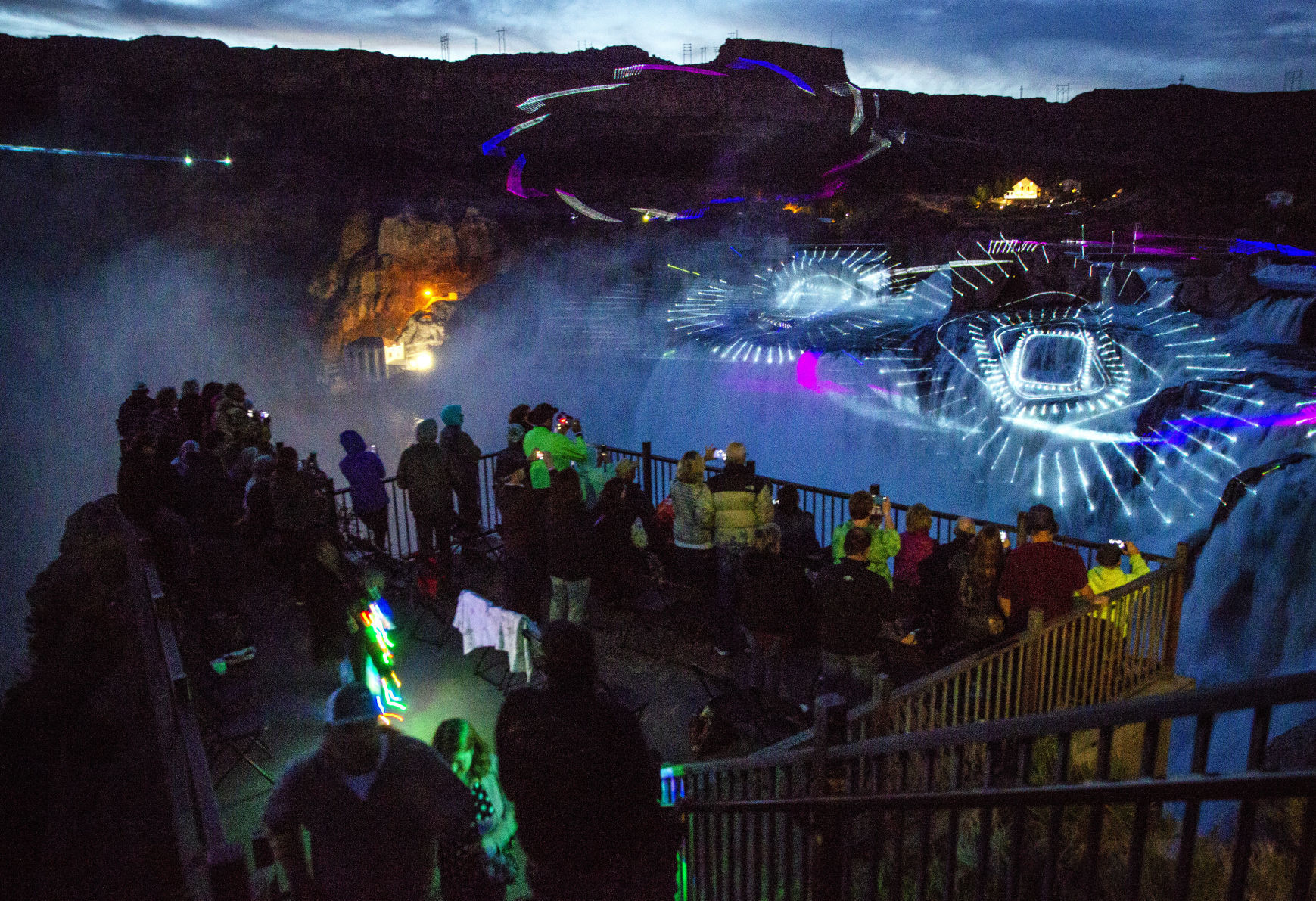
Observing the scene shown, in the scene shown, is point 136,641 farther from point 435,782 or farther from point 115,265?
point 115,265

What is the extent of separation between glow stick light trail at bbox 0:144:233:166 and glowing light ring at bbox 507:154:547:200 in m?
8.78

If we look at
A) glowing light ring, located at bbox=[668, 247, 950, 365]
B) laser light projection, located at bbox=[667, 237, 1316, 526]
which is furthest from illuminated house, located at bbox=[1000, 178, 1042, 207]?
laser light projection, located at bbox=[667, 237, 1316, 526]

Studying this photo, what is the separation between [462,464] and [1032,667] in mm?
5683

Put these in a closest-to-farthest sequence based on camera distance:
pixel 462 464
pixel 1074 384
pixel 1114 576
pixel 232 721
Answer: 1. pixel 232 721
2. pixel 1114 576
3. pixel 462 464
4. pixel 1074 384

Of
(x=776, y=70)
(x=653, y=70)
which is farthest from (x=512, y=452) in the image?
(x=776, y=70)

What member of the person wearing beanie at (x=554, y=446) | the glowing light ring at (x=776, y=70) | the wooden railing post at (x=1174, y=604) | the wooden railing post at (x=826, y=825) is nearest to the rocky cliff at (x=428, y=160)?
the glowing light ring at (x=776, y=70)

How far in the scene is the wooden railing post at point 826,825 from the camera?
2.70 m

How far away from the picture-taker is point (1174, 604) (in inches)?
221

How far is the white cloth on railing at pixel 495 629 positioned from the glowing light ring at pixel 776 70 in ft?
107

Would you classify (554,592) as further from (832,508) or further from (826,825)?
(826,825)

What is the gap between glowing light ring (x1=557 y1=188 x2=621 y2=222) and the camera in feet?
89.2

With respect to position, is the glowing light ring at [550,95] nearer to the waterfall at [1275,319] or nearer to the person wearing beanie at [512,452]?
the waterfall at [1275,319]

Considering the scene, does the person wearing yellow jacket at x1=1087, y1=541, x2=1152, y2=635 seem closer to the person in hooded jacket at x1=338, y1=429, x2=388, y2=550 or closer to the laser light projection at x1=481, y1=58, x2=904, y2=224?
the person in hooded jacket at x1=338, y1=429, x2=388, y2=550

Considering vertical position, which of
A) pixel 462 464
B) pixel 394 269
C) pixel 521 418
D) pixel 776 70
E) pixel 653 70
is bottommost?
pixel 462 464
